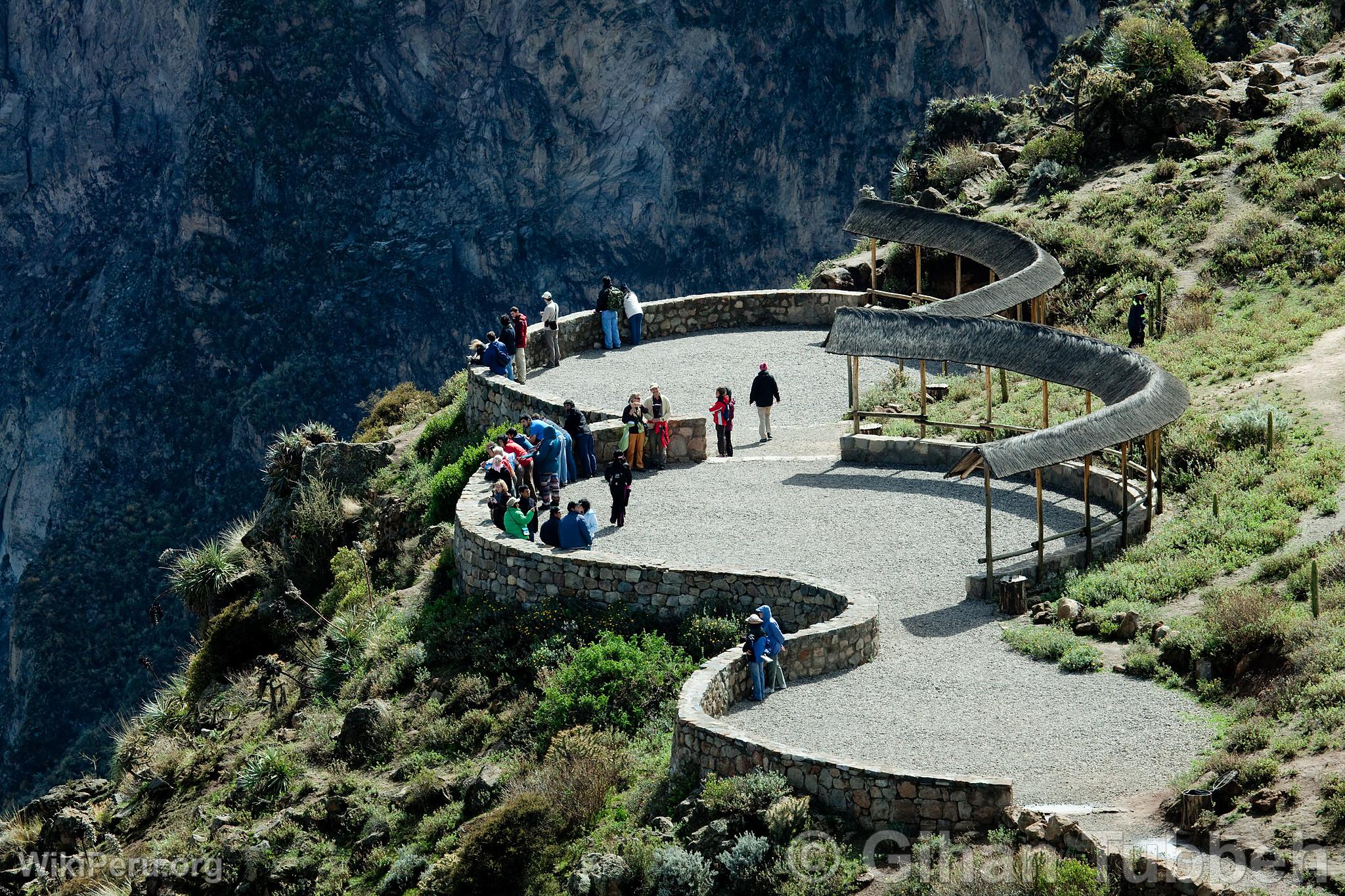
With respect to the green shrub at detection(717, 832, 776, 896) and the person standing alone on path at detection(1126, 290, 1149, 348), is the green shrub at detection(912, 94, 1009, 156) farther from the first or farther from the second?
the green shrub at detection(717, 832, 776, 896)

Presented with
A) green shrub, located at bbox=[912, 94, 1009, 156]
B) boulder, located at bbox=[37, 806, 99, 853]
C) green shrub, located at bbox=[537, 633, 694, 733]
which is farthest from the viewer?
green shrub, located at bbox=[912, 94, 1009, 156]

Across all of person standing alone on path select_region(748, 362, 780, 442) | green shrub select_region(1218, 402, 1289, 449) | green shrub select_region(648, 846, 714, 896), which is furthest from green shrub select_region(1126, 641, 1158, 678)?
person standing alone on path select_region(748, 362, 780, 442)

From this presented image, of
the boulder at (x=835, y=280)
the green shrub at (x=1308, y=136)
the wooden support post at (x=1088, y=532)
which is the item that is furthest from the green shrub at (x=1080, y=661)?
the green shrub at (x=1308, y=136)

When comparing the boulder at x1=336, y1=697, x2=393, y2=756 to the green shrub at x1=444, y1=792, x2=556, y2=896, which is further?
the boulder at x1=336, y1=697, x2=393, y2=756

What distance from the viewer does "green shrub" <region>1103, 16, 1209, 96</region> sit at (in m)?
37.2

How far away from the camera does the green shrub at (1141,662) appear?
53.9 feet

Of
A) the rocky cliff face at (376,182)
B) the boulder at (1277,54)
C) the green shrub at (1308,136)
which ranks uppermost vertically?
the boulder at (1277,54)

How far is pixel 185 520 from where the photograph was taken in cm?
9900

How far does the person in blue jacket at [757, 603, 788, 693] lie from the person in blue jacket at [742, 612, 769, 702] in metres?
0.05

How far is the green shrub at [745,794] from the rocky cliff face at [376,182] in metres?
94.1

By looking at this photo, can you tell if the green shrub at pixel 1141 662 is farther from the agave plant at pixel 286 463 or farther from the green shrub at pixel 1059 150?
the green shrub at pixel 1059 150

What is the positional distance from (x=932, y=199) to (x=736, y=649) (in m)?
22.9

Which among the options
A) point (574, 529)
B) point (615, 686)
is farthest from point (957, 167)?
point (615, 686)

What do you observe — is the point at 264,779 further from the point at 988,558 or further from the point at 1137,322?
the point at 1137,322
